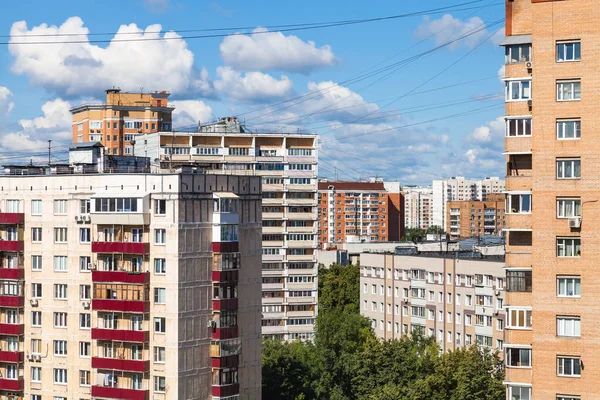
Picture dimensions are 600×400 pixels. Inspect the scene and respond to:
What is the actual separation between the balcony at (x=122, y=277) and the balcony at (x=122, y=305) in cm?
121

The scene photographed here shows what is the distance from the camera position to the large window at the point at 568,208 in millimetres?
46250

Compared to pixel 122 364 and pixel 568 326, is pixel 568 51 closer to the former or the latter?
pixel 568 326

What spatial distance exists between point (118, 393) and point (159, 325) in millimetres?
4910

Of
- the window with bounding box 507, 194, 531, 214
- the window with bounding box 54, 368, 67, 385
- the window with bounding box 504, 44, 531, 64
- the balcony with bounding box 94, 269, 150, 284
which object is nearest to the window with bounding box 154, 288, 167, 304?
the balcony with bounding box 94, 269, 150, 284

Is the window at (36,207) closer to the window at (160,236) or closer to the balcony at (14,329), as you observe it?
the balcony at (14,329)

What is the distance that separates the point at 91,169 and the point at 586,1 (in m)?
36.5

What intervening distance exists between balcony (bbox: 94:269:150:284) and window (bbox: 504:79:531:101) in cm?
2477

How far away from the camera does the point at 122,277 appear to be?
6350 cm

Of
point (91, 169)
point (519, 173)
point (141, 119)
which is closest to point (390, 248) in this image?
point (141, 119)

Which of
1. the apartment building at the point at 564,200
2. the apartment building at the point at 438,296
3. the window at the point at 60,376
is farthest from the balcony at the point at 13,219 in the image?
the apartment building at the point at 438,296

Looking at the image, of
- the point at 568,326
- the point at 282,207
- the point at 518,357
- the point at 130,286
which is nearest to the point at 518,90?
the point at 568,326

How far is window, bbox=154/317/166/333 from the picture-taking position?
62594 millimetres

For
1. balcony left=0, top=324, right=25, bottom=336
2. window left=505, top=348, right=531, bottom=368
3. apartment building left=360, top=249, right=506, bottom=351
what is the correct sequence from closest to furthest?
window left=505, top=348, right=531, bottom=368 → balcony left=0, top=324, right=25, bottom=336 → apartment building left=360, top=249, right=506, bottom=351

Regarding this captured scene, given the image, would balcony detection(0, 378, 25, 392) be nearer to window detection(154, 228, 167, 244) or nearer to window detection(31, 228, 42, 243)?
window detection(31, 228, 42, 243)
